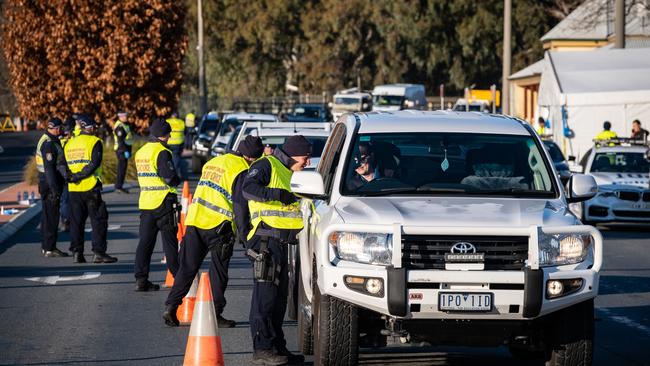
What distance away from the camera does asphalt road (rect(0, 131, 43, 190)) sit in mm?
39438

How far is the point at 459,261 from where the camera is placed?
849 centimetres

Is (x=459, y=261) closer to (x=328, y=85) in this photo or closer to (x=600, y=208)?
(x=600, y=208)

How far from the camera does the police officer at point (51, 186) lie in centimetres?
1812

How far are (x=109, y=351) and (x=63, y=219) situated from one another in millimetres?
11753

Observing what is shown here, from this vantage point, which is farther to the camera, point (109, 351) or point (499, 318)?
point (109, 351)

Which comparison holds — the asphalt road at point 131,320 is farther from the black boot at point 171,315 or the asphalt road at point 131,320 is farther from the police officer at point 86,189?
the police officer at point 86,189

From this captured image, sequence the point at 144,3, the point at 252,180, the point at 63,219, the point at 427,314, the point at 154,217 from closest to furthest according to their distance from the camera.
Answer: the point at 427,314 < the point at 252,180 < the point at 154,217 < the point at 63,219 < the point at 144,3

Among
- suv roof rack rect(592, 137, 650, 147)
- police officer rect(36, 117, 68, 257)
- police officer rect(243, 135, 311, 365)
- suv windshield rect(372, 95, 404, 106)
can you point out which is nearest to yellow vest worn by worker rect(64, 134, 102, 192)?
police officer rect(36, 117, 68, 257)

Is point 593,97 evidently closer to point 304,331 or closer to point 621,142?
point 621,142

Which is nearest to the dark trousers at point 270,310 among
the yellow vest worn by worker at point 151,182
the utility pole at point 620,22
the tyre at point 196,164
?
the yellow vest worn by worker at point 151,182

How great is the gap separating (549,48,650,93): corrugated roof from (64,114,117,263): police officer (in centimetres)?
2013

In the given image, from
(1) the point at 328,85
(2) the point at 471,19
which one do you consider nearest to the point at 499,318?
(2) the point at 471,19

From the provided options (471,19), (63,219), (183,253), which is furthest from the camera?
(471,19)

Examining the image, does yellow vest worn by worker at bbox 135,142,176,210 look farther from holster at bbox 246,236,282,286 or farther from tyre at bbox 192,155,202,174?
tyre at bbox 192,155,202,174
